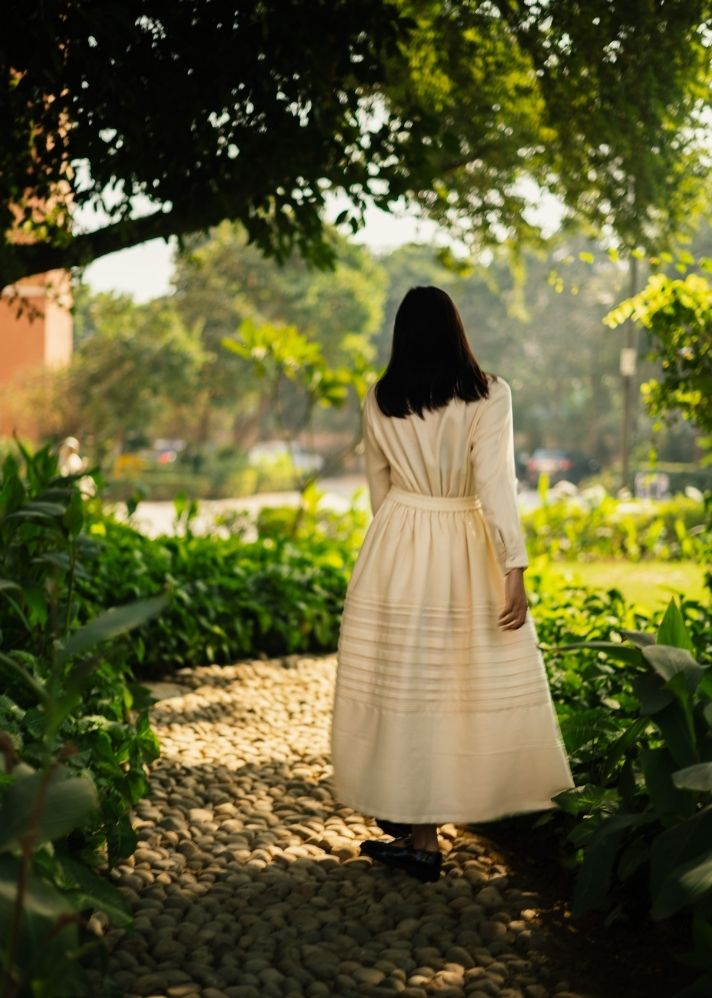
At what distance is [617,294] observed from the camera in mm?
34500

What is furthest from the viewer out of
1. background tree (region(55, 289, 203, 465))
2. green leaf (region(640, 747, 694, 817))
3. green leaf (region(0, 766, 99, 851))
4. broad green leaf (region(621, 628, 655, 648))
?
background tree (region(55, 289, 203, 465))

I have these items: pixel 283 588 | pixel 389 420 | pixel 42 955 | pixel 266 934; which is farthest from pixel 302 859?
pixel 283 588

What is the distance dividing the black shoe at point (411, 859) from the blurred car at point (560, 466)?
41888 mm

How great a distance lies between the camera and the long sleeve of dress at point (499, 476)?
11.9 feet

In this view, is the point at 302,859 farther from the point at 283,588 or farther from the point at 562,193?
the point at 562,193

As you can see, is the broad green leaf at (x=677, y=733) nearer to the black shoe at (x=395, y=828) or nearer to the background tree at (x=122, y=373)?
the black shoe at (x=395, y=828)

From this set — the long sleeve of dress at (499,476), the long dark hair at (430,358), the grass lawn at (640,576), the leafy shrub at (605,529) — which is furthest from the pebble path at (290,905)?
the leafy shrub at (605,529)

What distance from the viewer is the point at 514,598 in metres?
3.62

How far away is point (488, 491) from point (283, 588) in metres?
3.94

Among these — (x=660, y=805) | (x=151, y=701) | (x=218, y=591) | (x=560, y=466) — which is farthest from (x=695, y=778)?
(x=560, y=466)

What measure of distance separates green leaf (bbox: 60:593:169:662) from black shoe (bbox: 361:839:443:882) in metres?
2.12

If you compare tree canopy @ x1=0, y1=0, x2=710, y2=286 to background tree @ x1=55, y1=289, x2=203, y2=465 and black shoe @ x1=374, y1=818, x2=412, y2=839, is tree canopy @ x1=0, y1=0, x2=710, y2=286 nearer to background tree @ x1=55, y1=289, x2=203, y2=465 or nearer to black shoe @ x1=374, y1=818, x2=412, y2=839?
black shoe @ x1=374, y1=818, x2=412, y2=839

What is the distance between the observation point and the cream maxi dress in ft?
12.0

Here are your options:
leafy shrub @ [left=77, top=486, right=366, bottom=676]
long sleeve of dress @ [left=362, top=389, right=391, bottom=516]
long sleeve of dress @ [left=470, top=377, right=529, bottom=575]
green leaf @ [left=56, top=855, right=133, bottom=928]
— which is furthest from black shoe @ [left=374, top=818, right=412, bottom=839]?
leafy shrub @ [left=77, top=486, right=366, bottom=676]
